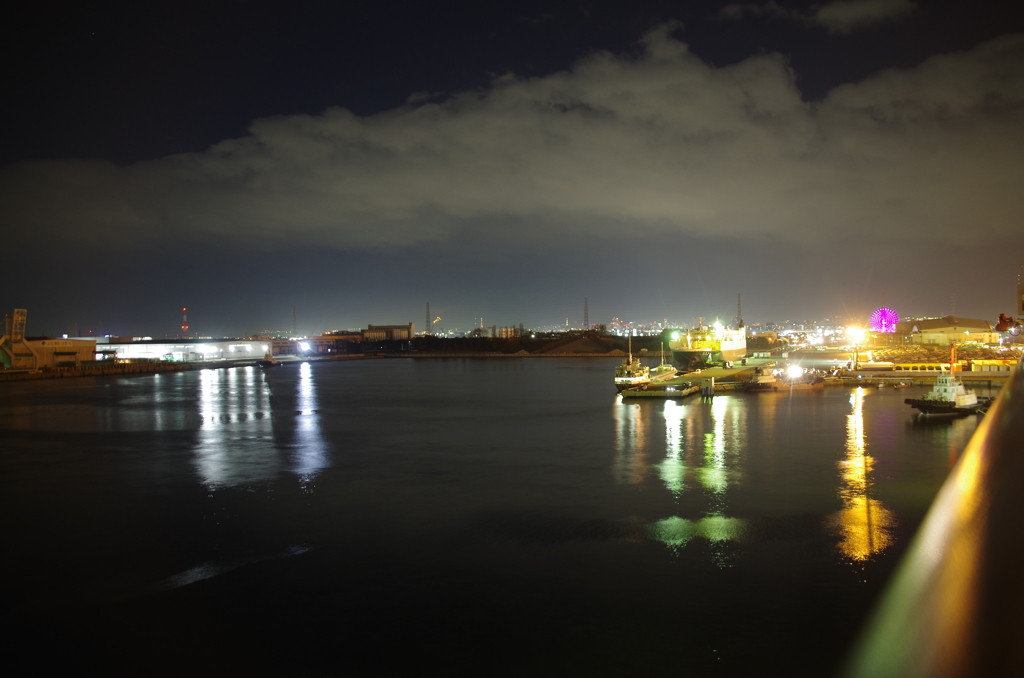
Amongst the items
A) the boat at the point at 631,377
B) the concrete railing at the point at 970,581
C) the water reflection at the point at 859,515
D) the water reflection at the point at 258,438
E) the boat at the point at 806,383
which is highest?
the concrete railing at the point at 970,581

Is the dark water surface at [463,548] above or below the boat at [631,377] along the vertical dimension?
below

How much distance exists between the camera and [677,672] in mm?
4445

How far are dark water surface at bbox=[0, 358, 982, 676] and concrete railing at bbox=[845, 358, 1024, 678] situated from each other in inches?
153

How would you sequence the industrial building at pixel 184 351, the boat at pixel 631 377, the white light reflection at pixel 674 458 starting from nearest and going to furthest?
the white light reflection at pixel 674 458 < the boat at pixel 631 377 < the industrial building at pixel 184 351

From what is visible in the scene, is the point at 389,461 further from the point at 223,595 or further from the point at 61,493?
the point at 223,595

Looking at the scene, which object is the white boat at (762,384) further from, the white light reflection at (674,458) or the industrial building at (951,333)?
the industrial building at (951,333)

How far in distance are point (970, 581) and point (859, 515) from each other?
809cm

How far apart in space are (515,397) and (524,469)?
566 inches

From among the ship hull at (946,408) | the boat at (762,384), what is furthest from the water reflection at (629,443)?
the ship hull at (946,408)

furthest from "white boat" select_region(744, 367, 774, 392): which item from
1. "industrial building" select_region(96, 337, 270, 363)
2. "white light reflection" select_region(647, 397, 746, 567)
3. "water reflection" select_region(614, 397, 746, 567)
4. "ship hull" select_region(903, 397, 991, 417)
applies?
"industrial building" select_region(96, 337, 270, 363)

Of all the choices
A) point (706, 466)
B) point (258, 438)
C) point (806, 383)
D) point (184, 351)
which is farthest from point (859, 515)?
point (184, 351)

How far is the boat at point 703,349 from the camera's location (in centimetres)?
3916

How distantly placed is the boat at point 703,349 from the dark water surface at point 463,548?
24224mm

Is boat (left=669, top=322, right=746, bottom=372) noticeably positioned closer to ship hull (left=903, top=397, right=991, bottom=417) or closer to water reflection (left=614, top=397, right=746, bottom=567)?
water reflection (left=614, top=397, right=746, bottom=567)
